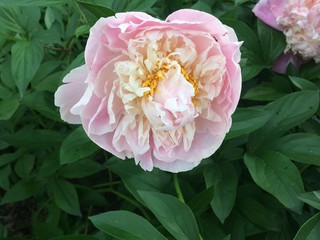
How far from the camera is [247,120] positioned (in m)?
1.01

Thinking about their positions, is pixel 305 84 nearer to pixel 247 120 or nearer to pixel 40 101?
pixel 247 120

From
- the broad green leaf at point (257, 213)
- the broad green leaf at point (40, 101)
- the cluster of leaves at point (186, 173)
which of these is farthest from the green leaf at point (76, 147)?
the broad green leaf at point (257, 213)

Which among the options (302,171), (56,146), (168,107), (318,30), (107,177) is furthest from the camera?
(107,177)

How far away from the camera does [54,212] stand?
4.89 feet

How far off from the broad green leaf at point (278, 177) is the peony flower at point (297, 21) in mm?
277

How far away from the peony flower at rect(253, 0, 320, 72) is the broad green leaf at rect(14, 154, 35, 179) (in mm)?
789

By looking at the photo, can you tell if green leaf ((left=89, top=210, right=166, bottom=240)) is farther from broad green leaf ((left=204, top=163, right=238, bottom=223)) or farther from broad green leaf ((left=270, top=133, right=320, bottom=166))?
broad green leaf ((left=270, top=133, right=320, bottom=166))

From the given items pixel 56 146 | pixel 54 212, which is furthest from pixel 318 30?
pixel 54 212

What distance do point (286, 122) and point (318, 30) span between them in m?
0.23

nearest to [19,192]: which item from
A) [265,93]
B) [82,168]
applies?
[82,168]

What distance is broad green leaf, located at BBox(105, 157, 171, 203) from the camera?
109cm

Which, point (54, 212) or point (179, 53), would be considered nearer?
point (179, 53)

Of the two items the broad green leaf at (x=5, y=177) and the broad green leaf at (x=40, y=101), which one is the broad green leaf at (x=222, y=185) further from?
the broad green leaf at (x=5, y=177)

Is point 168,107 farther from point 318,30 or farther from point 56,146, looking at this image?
point 56,146
